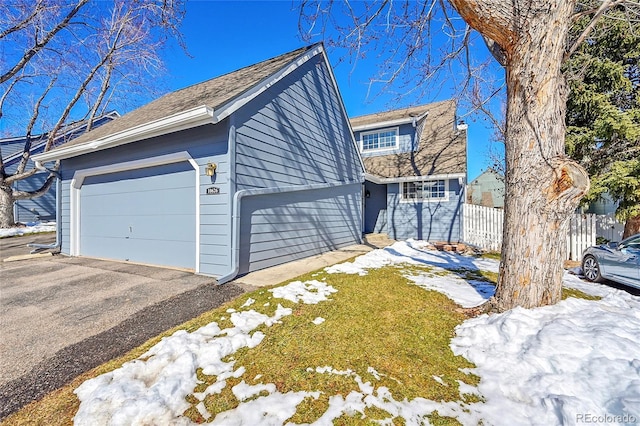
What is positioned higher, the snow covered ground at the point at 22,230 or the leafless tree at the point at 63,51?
the leafless tree at the point at 63,51

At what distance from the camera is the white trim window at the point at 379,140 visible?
13.4 metres

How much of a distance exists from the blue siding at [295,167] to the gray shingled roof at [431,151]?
297cm

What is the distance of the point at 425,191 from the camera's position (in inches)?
450

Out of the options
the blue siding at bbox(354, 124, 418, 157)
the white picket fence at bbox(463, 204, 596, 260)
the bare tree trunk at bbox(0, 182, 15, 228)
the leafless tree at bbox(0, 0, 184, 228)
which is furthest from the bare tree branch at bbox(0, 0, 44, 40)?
the white picket fence at bbox(463, 204, 596, 260)

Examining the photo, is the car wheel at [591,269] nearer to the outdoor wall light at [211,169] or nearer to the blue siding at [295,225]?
the blue siding at [295,225]

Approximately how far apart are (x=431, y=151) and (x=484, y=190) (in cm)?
2273

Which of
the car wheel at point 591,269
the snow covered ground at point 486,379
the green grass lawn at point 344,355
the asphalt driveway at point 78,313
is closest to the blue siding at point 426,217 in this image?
the car wheel at point 591,269

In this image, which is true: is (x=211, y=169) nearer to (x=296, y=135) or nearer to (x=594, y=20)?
(x=296, y=135)

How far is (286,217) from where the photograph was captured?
659cm

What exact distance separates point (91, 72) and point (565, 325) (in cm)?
1827

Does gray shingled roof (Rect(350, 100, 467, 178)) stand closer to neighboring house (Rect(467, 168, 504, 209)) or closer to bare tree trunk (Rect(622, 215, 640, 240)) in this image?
bare tree trunk (Rect(622, 215, 640, 240))

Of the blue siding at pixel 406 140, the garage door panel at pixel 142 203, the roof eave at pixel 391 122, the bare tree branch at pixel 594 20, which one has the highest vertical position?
the roof eave at pixel 391 122

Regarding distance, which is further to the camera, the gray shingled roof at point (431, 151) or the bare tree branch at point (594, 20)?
the gray shingled roof at point (431, 151)

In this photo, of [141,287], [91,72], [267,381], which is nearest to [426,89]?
[267,381]
